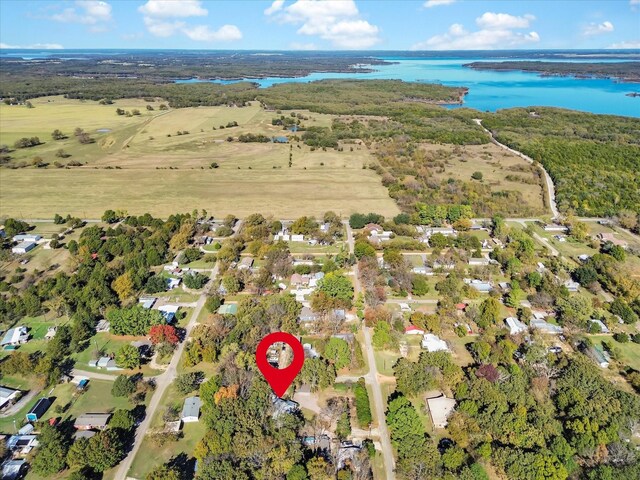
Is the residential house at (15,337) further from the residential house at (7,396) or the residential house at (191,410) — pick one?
the residential house at (191,410)

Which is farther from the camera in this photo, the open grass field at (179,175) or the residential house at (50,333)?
the open grass field at (179,175)

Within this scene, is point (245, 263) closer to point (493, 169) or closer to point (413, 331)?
point (413, 331)

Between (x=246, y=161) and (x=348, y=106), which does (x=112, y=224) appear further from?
(x=348, y=106)

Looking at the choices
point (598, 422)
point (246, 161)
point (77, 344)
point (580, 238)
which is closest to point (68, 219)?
point (77, 344)

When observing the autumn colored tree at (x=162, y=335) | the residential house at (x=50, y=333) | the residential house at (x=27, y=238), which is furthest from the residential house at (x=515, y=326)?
the residential house at (x=27, y=238)

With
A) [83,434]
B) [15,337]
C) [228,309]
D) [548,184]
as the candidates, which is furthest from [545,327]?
[15,337]
